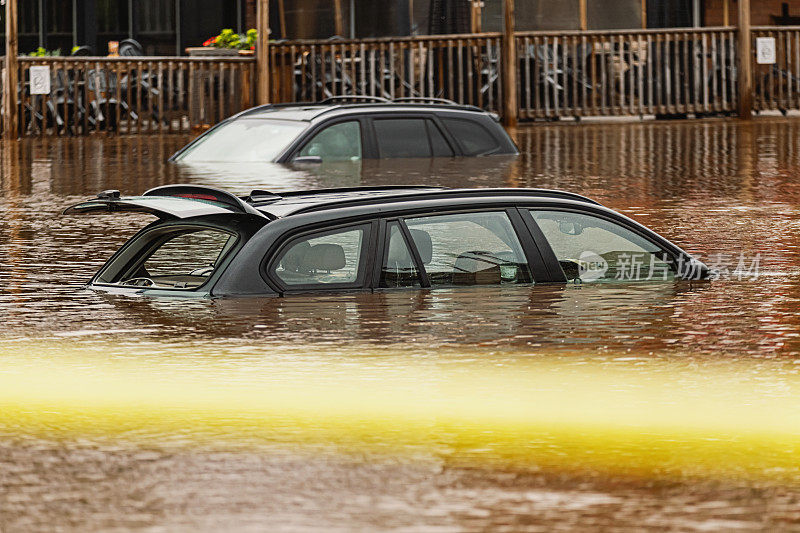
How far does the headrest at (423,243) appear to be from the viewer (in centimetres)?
956

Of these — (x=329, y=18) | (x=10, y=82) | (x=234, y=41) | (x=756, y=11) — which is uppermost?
(x=756, y=11)

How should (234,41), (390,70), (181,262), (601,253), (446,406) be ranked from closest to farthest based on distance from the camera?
1. (446,406)
2. (601,253)
3. (181,262)
4. (390,70)
5. (234,41)

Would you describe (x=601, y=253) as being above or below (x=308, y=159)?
below

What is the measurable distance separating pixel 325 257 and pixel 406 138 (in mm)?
10820

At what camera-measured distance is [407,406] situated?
7.42 metres

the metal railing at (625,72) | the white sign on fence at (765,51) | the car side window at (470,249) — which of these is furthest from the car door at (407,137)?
the white sign on fence at (765,51)

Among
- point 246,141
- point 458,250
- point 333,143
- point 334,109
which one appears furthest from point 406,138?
point 458,250

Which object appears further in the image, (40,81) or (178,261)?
(40,81)

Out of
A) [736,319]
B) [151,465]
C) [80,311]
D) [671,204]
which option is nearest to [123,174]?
[671,204]

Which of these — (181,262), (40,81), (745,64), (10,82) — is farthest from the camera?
(745,64)

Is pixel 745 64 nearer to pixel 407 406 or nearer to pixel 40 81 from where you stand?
pixel 40 81

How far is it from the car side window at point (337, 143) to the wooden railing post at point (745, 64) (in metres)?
14.0

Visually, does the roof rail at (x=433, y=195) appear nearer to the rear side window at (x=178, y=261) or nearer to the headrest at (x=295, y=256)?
the headrest at (x=295, y=256)

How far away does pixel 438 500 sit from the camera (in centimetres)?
581
